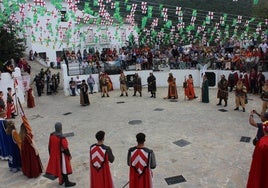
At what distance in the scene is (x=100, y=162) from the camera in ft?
20.6

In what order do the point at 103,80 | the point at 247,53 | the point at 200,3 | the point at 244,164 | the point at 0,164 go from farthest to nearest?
the point at 200,3 → the point at 247,53 → the point at 103,80 → the point at 0,164 → the point at 244,164

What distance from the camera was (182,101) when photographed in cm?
1723

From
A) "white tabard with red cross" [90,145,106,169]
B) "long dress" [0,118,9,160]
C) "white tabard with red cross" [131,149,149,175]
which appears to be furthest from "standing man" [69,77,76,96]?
"white tabard with red cross" [131,149,149,175]

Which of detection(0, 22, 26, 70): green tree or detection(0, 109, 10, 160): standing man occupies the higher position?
detection(0, 22, 26, 70): green tree

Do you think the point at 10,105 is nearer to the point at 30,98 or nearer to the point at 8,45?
the point at 30,98

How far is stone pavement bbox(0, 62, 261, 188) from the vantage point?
814 cm

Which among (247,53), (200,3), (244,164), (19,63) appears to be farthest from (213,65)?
(200,3)

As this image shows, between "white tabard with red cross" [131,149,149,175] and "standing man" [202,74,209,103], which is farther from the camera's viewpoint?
"standing man" [202,74,209,103]

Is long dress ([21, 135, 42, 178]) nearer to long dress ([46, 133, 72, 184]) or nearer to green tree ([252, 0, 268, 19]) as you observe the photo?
long dress ([46, 133, 72, 184])

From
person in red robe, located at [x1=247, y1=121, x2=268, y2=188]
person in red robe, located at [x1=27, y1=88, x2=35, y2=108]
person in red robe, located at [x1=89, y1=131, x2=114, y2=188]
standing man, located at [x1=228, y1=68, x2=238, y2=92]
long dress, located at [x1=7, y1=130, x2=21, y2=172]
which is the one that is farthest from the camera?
standing man, located at [x1=228, y1=68, x2=238, y2=92]

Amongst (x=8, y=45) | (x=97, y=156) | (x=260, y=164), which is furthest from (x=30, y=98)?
(x=260, y=164)

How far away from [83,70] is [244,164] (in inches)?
620

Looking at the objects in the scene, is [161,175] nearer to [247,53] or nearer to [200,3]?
[247,53]

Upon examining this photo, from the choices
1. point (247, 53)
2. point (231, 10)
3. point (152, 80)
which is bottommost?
point (152, 80)
